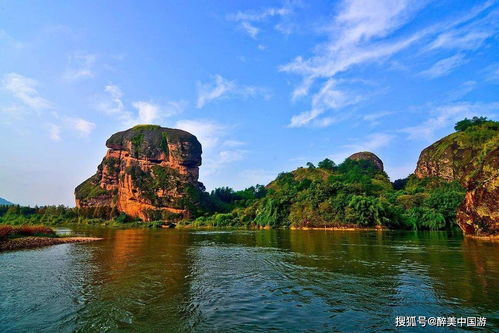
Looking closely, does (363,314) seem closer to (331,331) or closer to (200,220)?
(331,331)

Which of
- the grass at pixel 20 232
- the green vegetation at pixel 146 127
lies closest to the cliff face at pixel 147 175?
the green vegetation at pixel 146 127

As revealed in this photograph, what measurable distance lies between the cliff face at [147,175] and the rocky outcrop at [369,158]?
84.6m

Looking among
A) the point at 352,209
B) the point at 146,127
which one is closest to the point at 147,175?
the point at 146,127

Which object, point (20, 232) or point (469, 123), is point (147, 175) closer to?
point (20, 232)

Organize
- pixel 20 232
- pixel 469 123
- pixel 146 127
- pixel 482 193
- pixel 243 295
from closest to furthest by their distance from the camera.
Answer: pixel 243 295, pixel 482 193, pixel 20 232, pixel 469 123, pixel 146 127

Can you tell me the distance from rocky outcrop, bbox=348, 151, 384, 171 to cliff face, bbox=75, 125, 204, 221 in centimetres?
8457

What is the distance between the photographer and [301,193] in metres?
84.1

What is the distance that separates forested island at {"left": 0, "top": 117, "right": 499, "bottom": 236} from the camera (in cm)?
4078

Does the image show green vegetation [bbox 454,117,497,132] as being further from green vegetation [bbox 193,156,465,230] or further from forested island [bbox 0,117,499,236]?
green vegetation [bbox 193,156,465,230]

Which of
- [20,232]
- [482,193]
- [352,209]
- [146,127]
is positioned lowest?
[20,232]

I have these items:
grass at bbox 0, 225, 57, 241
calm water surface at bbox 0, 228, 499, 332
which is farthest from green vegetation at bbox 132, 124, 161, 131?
calm water surface at bbox 0, 228, 499, 332

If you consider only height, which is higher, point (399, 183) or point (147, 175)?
point (147, 175)

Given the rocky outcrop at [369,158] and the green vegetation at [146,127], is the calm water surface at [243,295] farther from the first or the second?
the rocky outcrop at [369,158]

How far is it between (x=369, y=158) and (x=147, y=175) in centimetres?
11342
